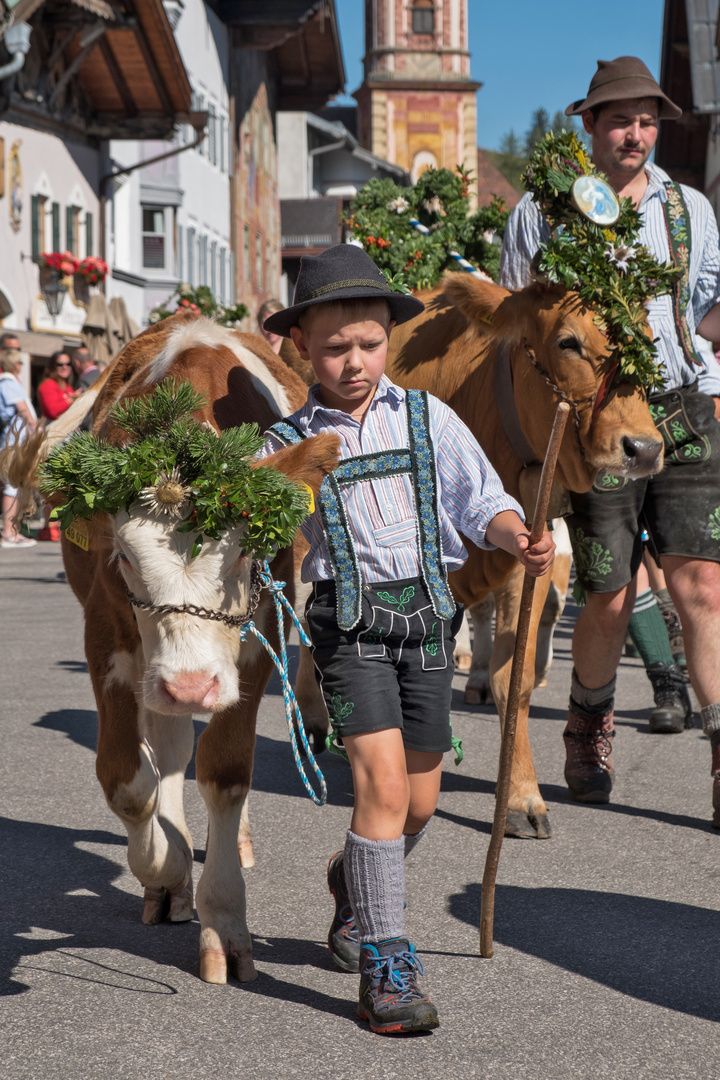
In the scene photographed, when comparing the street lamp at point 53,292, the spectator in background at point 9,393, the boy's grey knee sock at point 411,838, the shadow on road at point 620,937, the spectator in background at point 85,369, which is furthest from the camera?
the street lamp at point 53,292

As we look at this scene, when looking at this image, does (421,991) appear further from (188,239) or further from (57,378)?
(188,239)

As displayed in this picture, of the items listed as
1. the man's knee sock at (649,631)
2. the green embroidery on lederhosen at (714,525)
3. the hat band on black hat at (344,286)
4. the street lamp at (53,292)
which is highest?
the street lamp at (53,292)

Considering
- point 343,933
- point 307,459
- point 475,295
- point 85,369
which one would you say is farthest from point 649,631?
point 85,369

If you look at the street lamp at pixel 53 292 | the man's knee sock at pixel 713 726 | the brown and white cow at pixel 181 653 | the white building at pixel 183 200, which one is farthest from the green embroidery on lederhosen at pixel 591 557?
the white building at pixel 183 200

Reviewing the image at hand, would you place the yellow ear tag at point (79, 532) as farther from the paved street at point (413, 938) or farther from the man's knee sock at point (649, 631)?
the man's knee sock at point (649, 631)

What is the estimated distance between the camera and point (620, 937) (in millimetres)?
4117

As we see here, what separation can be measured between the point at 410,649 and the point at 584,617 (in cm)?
210

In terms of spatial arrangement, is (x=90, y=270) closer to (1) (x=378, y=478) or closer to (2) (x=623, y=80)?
(2) (x=623, y=80)

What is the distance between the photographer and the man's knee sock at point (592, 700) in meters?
5.68

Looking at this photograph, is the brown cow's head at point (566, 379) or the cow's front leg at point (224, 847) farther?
the brown cow's head at point (566, 379)

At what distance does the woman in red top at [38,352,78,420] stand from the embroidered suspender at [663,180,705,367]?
39.7 feet

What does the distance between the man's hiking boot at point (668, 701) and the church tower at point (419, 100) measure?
80.5 metres

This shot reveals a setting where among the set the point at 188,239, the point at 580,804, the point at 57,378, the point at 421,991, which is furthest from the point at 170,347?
the point at 188,239

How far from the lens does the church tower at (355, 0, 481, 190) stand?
86.4 meters
